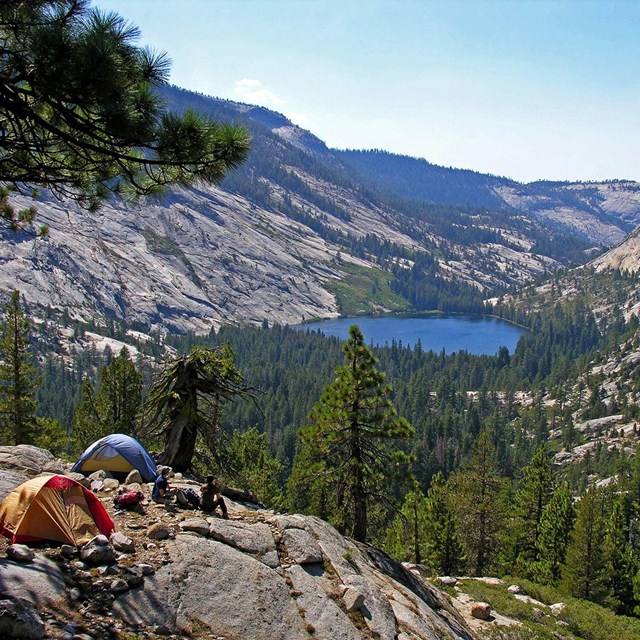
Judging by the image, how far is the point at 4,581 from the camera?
11406 millimetres

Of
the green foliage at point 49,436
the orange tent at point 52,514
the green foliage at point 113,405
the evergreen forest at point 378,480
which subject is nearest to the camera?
the orange tent at point 52,514

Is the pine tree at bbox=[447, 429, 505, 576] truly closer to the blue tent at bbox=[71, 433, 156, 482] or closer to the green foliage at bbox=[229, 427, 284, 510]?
the green foliage at bbox=[229, 427, 284, 510]

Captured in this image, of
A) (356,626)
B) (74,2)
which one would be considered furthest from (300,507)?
(74,2)

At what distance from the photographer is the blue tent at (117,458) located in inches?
867

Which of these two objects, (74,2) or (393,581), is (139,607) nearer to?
(393,581)

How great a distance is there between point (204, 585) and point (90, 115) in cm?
1121

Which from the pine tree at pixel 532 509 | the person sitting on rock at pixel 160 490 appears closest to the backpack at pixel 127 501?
the person sitting on rock at pixel 160 490

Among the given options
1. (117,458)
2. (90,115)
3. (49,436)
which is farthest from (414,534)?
(90,115)

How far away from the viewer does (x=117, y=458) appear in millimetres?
22109

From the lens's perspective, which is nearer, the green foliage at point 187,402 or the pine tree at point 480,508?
the green foliage at point 187,402

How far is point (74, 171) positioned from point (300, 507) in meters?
45.7

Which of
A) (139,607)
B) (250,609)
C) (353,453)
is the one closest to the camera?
(139,607)

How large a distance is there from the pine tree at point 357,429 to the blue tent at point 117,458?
7.61 metres

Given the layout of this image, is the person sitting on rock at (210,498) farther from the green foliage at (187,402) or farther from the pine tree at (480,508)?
the pine tree at (480,508)
